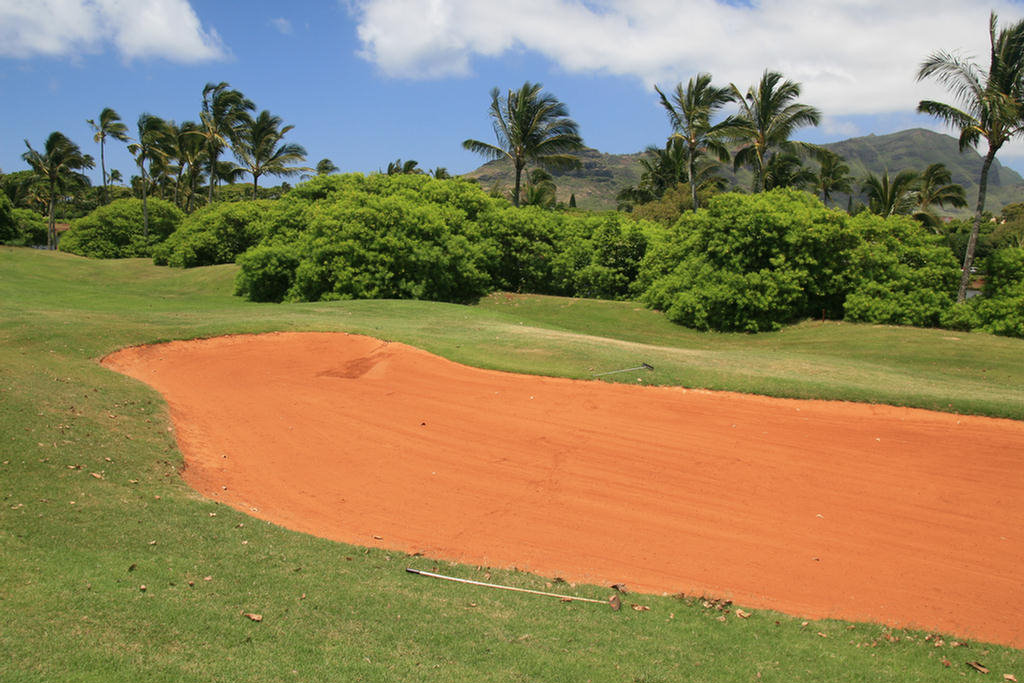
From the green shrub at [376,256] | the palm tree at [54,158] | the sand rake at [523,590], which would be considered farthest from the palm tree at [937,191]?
the palm tree at [54,158]

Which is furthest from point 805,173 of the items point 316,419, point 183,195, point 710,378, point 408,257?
point 183,195

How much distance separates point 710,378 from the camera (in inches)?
595

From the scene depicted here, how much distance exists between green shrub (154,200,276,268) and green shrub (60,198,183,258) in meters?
9.73

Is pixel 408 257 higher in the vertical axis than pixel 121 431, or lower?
higher

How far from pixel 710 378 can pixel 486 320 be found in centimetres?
999

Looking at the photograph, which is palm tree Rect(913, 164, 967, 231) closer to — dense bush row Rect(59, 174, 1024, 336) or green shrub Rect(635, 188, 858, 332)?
dense bush row Rect(59, 174, 1024, 336)

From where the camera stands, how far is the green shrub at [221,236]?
143 ft

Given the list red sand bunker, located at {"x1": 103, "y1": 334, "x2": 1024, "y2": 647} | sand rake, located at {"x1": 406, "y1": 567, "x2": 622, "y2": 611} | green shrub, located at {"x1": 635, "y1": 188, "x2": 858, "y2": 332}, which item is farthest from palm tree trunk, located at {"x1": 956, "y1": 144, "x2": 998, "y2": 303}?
sand rake, located at {"x1": 406, "y1": 567, "x2": 622, "y2": 611}

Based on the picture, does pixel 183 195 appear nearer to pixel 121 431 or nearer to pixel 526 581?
pixel 121 431

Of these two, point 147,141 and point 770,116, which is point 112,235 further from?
point 770,116

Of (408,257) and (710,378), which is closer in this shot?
(710,378)

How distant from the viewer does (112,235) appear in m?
53.4

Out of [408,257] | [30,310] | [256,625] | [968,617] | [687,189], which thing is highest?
[687,189]

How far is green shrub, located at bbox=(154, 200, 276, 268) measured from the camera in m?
43.6
